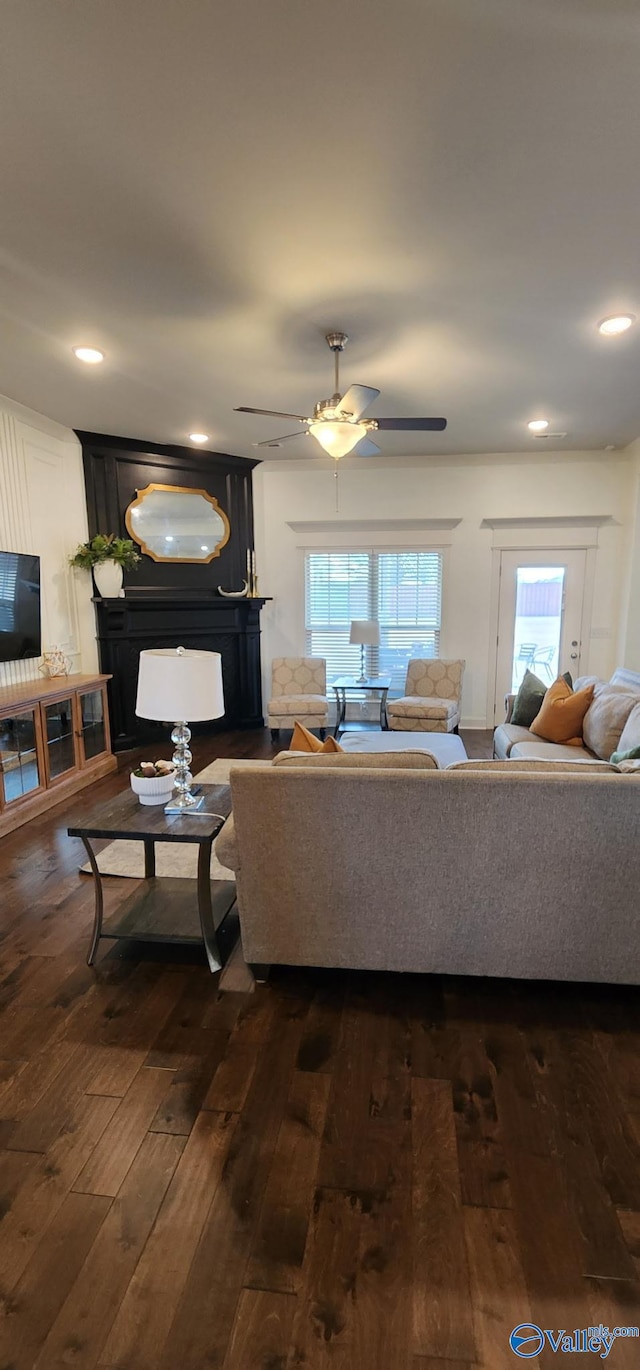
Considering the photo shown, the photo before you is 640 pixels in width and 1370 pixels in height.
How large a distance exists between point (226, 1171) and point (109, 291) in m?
3.43

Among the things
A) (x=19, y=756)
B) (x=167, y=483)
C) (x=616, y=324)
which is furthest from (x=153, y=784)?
(x=167, y=483)

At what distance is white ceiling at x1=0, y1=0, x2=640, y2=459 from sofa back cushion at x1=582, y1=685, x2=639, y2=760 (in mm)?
2065

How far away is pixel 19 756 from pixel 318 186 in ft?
11.4

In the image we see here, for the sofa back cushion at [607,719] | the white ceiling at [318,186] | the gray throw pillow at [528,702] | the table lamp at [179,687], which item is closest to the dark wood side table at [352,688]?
the gray throw pillow at [528,702]

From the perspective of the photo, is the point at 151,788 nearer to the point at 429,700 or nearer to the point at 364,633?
the point at 429,700

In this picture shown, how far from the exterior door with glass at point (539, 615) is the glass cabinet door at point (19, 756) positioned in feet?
14.9

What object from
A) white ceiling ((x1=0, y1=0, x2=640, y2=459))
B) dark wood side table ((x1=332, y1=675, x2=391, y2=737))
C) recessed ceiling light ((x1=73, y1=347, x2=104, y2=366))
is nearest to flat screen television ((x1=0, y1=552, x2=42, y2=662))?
white ceiling ((x1=0, y1=0, x2=640, y2=459))

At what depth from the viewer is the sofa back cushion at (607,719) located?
11.6 feet

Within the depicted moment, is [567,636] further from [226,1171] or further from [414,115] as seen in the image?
[226,1171]

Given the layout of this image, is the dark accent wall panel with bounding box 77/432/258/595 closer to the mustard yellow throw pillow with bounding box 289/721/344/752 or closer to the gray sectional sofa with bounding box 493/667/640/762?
the gray sectional sofa with bounding box 493/667/640/762

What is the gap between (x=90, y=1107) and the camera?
1666 mm

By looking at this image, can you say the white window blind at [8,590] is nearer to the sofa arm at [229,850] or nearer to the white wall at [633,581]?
the sofa arm at [229,850]

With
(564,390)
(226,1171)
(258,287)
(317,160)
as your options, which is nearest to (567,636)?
(564,390)

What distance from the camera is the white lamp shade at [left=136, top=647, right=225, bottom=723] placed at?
2.26 meters
